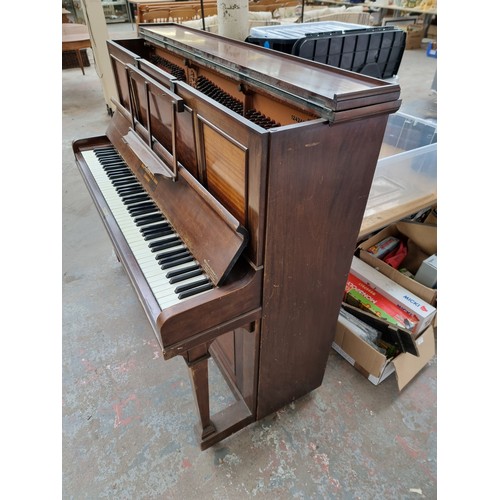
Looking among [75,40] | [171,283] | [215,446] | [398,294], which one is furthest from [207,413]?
[75,40]

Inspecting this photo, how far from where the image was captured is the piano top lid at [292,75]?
84cm

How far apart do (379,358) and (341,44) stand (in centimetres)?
153

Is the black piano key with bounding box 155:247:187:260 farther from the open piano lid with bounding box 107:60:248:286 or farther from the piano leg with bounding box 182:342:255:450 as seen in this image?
the piano leg with bounding box 182:342:255:450

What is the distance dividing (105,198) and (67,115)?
417 cm

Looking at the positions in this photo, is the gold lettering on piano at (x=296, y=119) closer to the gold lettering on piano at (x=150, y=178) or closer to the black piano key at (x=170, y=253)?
the black piano key at (x=170, y=253)

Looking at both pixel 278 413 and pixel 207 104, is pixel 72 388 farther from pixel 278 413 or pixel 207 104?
pixel 207 104

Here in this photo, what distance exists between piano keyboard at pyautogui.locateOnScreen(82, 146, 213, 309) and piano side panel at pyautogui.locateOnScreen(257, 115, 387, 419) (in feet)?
0.86

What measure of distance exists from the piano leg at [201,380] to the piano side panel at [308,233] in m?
0.22

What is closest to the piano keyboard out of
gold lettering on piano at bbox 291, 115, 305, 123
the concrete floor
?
gold lettering on piano at bbox 291, 115, 305, 123

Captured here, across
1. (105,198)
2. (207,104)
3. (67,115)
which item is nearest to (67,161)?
(67,115)

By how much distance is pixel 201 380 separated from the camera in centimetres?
129

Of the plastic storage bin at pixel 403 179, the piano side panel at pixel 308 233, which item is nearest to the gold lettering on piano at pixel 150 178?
the piano side panel at pixel 308 233

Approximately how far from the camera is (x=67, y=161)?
150 inches

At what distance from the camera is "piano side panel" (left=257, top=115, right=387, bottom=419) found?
0.89 m
